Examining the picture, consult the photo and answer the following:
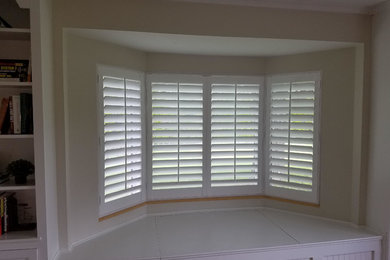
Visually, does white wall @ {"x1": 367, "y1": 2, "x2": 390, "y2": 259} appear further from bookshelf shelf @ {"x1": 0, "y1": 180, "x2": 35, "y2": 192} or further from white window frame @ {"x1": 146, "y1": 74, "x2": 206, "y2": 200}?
bookshelf shelf @ {"x1": 0, "y1": 180, "x2": 35, "y2": 192}

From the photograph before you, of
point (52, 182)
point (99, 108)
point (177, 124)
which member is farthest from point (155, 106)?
point (52, 182)

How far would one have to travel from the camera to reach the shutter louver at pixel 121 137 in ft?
7.43

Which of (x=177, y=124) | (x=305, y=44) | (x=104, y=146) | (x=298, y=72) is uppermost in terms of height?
(x=305, y=44)

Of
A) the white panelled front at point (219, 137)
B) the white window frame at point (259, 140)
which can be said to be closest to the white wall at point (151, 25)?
the white panelled front at point (219, 137)

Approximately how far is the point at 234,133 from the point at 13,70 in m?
1.89

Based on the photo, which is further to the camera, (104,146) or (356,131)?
(356,131)

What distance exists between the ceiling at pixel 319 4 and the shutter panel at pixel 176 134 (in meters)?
0.87

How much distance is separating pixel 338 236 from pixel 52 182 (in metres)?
2.22

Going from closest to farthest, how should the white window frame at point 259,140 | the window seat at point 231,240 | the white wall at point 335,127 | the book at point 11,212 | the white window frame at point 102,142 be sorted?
the book at point 11,212 < the window seat at point 231,240 < the white window frame at point 102,142 < the white wall at point 335,127 < the white window frame at point 259,140

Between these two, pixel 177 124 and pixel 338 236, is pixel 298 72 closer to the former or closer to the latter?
pixel 177 124

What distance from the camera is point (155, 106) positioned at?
8.50 ft

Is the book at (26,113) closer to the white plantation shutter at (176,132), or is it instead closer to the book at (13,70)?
the book at (13,70)

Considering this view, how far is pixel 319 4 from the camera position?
2.16 metres

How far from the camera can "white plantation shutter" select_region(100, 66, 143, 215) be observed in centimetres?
226
